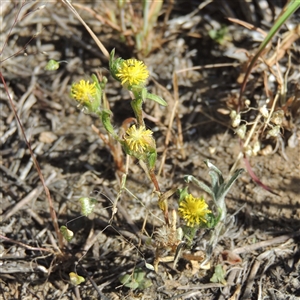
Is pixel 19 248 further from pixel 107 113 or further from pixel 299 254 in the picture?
pixel 299 254

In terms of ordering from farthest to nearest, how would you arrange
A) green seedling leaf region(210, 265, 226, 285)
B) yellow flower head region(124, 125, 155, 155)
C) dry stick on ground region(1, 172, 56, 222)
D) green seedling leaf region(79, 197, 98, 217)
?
dry stick on ground region(1, 172, 56, 222), green seedling leaf region(210, 265, 226, 285), green seedling leaf region(79, 197, 98, 217), yellow flower head region(124, 125, 155, 155)

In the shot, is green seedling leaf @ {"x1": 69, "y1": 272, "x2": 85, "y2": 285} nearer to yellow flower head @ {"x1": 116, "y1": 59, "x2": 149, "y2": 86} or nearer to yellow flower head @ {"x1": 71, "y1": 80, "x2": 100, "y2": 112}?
yellow flower head @ {"x1": 71, "y1": 80, "x2": 100, "y2": 112}

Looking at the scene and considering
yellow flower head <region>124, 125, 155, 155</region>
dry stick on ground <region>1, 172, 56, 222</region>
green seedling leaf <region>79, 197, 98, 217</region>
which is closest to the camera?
yellow flower head <region>124, 125, 155, 155</region>

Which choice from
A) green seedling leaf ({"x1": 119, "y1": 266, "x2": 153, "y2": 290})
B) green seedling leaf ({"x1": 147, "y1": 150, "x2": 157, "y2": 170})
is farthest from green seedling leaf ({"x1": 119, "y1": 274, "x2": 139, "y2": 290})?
green seedling leaf ({"x1": 147, "y1": 150, "x2": 157, "y2": 170})

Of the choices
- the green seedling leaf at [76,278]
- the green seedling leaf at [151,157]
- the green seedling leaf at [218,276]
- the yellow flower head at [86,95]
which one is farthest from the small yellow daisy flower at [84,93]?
the green seedling leaf at [218,276]

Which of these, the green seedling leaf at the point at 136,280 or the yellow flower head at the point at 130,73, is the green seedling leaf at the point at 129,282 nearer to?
the green seedling leaf at the point at 136,280

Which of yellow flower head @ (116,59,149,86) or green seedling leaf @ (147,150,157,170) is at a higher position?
yellow flower head @ (116,59,149,86)
